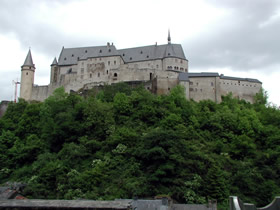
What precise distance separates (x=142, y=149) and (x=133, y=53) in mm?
39897

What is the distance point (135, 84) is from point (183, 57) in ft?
46.5

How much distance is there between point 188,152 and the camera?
3628 centimetres

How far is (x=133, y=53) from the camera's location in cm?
7231

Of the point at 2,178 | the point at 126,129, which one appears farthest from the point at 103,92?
the point at 2,178

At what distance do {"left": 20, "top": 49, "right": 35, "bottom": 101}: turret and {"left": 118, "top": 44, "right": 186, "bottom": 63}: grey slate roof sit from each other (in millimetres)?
20076

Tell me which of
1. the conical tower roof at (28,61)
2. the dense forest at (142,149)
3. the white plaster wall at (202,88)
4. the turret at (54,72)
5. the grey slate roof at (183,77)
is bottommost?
the dense forest at (142,149)

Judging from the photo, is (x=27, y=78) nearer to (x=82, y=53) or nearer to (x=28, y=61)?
(x=28, y=61)

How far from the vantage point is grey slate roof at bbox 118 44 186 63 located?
68.6 m

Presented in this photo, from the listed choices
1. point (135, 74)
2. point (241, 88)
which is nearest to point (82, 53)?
point (135, 74)

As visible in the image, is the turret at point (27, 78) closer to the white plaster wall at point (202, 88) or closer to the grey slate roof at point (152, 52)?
the grey slate roof at point (152, 52)

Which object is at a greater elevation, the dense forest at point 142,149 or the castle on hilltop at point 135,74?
the castle on hilltop at point 135,74

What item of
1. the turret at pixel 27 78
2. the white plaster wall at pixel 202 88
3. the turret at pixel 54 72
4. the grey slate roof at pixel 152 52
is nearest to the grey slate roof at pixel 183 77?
the white plaster wall at pixel 202 88

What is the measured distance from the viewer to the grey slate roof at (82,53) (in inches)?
2721

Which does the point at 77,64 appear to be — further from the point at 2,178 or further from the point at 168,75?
the point at 2,178
